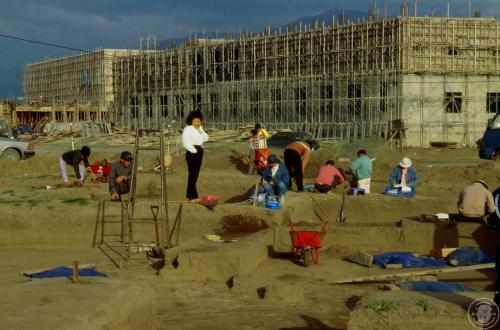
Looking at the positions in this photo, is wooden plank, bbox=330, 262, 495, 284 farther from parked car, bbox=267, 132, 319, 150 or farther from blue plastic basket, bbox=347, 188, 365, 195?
parked car, bbox=267, 132, 319, 150

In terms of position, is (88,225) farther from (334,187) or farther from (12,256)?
(334,187)

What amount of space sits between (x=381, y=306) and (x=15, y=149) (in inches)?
1025

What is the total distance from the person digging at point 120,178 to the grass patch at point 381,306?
859 cm

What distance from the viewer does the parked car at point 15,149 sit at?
30.8m

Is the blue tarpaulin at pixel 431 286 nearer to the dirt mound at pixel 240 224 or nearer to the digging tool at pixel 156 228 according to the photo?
the digging tool at pixel 156 228

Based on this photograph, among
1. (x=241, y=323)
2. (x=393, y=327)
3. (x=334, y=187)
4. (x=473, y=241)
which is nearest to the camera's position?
(x=393, y=327)

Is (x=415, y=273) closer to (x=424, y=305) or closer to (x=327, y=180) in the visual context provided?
(x=424, y=305)

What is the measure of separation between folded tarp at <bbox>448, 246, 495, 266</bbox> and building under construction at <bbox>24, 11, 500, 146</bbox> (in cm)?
2058

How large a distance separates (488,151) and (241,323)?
20.2m

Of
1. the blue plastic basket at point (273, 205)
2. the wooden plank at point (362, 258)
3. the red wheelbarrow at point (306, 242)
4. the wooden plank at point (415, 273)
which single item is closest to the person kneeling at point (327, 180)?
the blue plastic basket at point (273, 205)

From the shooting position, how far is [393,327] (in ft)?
22.4

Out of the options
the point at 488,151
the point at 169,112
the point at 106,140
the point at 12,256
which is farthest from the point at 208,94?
the point at 12,256

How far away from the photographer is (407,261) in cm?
1249

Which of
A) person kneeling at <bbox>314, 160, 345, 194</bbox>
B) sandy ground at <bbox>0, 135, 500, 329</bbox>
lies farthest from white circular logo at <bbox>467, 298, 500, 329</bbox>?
person kneeling at <bbox>314, 160, 345, 194</bbox>
